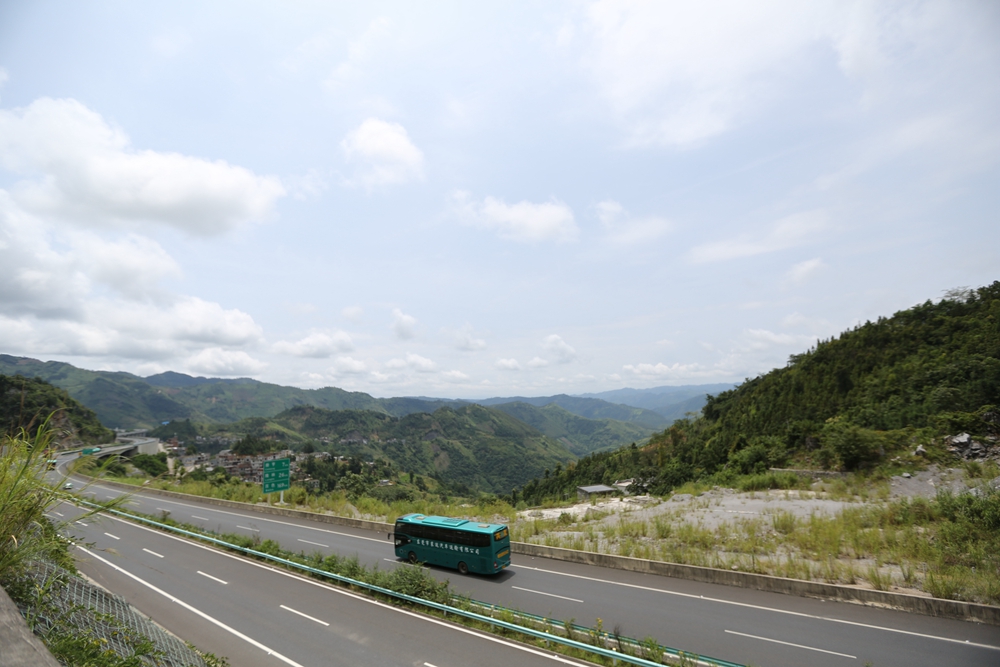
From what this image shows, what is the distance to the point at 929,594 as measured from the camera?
13195 mm

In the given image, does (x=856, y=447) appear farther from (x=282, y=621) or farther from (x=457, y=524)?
(x=282, y=621)

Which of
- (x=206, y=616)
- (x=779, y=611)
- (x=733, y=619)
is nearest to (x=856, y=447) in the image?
(x=779, y=611)

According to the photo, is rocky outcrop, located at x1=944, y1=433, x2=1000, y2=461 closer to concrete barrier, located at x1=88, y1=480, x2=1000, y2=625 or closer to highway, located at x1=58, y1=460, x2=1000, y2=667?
concrete barrier, located at x1=88, y1=480, x2=1000, y2=625

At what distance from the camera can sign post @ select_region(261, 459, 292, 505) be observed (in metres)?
34.1

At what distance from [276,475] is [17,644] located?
35.5m

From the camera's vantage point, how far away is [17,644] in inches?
132

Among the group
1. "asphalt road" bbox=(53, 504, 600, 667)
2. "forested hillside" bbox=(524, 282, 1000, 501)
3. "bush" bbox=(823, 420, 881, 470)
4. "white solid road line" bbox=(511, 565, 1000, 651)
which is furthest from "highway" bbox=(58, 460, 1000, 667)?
"forested hillside" bbox=(524, 282, 1000, 501)

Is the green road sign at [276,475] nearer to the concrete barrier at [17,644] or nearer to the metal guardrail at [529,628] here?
the metal guardrail at [529,628]

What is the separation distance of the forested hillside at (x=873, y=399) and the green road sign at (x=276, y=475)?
32.2 meters

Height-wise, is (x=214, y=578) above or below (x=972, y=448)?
below

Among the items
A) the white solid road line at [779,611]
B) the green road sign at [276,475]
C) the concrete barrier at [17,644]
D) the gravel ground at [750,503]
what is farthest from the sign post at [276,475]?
the concrete barrier at [17,644]

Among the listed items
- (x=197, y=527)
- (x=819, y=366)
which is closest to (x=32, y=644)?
(x=197, y=527)

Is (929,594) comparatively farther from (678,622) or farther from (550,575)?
(550,575)

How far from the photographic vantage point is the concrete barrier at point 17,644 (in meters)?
3.19
